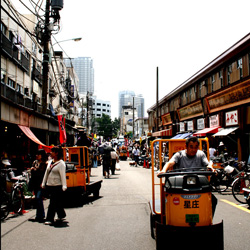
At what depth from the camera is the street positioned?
5.51 meters

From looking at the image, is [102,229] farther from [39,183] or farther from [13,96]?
[13,96]

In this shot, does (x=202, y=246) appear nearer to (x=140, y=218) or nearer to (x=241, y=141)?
(x=140, y=218)

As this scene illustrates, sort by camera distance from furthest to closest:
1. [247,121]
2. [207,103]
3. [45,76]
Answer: [207,103], [247,121], [45,76]

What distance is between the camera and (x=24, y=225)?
7117 millimetres

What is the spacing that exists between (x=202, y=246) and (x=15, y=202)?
18.5 ft

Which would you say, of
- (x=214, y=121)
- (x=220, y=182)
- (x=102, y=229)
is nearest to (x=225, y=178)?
(x=220, y=182)

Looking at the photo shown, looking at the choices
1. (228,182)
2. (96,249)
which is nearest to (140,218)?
(96,249)

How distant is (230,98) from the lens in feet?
72.0

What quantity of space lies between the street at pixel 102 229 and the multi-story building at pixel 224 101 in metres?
11.9

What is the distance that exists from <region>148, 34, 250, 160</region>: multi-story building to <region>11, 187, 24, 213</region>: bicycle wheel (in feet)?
48.9

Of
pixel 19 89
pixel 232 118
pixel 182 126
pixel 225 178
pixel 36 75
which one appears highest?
pixel 36 75

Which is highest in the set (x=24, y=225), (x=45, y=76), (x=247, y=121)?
(x=45, y=76)

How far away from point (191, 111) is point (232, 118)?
9.27 meters

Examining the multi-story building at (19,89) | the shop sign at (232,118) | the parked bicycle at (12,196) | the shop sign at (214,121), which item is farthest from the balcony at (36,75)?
the parked bicycle at (12,196)
